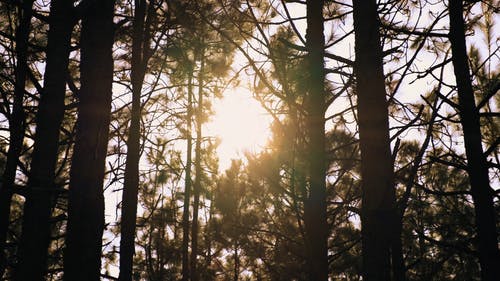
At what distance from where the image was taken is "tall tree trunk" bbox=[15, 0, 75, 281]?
275 centimetres

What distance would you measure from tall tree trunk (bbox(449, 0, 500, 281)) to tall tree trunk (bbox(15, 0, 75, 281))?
8.10 ft

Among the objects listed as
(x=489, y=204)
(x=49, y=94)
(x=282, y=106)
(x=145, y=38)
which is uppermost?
(x=145, y=38)

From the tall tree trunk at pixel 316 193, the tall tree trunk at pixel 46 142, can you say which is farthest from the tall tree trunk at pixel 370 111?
the tall tree trunk at pixel 46 142

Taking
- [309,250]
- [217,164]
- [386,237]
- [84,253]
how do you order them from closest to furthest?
[386,237] → [84,253] → [309,250] → [217,164]

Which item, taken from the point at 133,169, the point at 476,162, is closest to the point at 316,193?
the point at 476,162

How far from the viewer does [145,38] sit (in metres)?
5.06

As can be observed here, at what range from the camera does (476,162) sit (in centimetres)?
245

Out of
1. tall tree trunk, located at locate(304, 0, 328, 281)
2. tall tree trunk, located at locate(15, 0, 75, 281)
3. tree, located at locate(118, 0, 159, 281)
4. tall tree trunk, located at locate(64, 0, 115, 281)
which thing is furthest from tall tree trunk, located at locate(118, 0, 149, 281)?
tall tree trunk, located at locate(304, 0, 328, 281)

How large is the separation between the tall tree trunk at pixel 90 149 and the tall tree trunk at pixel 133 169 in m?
2.27

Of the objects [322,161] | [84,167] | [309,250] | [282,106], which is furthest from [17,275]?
[282,106]

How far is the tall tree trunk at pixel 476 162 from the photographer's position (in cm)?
231

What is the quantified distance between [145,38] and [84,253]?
346 cm

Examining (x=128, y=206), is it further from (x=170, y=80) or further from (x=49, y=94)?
(x=170, y=80)

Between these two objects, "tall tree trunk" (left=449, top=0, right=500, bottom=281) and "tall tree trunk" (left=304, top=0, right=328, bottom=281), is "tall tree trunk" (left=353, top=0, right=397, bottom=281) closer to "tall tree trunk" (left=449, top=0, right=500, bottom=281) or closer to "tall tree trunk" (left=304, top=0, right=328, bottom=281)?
"tall tree trunk" (left=304, top=0, right=328, bottom=281)
